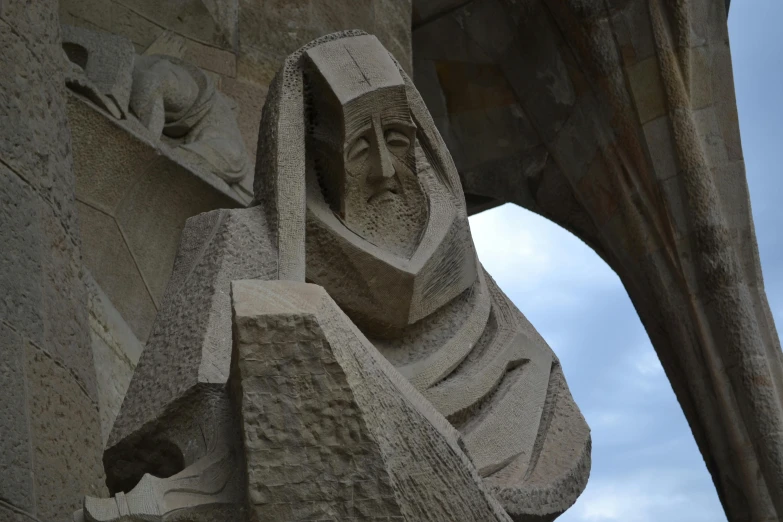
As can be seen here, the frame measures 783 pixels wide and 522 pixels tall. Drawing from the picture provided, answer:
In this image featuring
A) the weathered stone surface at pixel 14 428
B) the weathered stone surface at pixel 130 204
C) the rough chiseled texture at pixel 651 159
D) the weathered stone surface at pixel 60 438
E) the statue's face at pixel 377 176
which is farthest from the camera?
the rough chiseled texture at pixel 651 159

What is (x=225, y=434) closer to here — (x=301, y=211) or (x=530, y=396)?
(x=301, y=211)

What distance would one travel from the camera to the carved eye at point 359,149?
2.26 meters

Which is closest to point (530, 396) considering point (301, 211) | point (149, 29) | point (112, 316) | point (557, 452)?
point (557, 452)

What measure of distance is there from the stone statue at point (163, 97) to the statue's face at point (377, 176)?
225cm

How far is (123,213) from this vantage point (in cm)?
440

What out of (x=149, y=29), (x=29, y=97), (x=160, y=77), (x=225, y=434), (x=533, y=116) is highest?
(x=533, y=116)

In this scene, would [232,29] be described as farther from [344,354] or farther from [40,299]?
[344,354]

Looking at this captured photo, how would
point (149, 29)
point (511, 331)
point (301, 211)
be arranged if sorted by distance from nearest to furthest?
1. point (301, 211)
2. point (511, 331)
3. point (149, 29)

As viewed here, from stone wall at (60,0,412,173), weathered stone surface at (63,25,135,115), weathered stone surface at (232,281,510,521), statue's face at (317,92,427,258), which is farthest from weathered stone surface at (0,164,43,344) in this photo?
stone wall at (60,0,412,173)

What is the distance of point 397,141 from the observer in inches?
91.1

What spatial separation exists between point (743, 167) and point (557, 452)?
455 centimetres

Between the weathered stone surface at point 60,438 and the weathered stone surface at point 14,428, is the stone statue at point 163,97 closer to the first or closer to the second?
the weathered stone surface at point 60,438

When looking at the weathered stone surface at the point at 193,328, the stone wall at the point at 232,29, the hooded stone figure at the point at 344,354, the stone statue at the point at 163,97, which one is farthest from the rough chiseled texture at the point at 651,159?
the weathered stone surface at the point at 193,328

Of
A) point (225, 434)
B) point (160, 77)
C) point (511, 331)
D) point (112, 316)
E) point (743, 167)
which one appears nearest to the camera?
point (225, 434)
